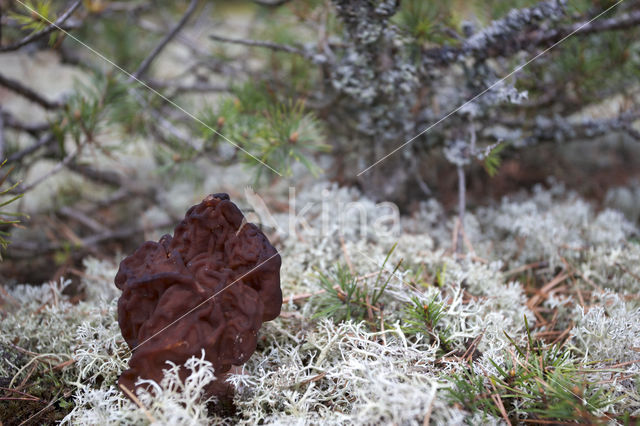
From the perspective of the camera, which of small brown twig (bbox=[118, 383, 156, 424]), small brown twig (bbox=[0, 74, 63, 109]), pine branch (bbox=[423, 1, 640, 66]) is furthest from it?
small brown twig (bbox=[0, 74, 63, 109])

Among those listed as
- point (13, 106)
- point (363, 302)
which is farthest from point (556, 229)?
point (13, 106)

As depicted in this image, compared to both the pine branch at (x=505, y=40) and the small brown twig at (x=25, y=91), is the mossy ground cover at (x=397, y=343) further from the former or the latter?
the small brown twig at (x=25, y=91)

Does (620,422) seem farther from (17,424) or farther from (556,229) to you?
(17,424)

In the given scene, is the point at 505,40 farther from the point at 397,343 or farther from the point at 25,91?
the point at 25,91

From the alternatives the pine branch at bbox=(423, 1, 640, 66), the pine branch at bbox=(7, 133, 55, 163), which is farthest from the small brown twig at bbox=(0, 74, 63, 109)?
the pine branch at bbox=(423, 1, 640, 66)

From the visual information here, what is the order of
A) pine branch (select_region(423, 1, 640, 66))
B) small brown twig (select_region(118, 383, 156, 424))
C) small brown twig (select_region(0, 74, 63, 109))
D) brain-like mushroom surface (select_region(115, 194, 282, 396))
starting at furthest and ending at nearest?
small brown twig (select_region(0, 74, 63, 109))
pine branch (select_region(423, 1, 640, 66))
brain-like mushroom surface (select_region(115, 194, 282, 396))
small brown twig (select_region(118, 383, 156, 424))

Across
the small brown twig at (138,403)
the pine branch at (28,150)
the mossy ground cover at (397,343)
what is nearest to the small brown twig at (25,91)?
the pine branch at (28,150)

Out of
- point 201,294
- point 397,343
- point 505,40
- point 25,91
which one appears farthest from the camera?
point 25,91

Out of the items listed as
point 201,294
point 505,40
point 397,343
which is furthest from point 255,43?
point 397,343

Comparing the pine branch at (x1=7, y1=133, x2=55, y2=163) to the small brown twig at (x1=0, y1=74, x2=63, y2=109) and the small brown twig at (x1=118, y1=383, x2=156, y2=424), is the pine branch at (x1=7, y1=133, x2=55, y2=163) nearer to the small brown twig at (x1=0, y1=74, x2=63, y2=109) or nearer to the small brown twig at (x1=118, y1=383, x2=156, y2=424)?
the small brown twig at (x1=0, y1=74, x2=63, y2=109)
